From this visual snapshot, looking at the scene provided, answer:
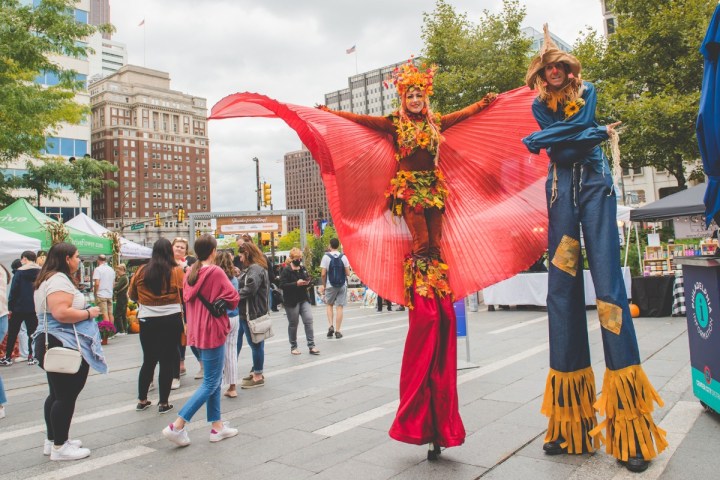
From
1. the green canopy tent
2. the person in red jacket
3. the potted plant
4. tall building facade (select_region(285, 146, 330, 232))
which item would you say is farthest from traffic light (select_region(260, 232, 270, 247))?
tall building facade (select_region(285, 146, 330, 232))

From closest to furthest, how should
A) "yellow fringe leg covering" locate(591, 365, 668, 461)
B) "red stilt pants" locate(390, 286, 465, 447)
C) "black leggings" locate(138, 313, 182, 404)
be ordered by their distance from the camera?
"yellow fringe leg covering" locate(591, 365, 668, 461), "red stilt pants" locate(390, 286, 465, 447), "black leggings" locate(138, 313, 182, 404)

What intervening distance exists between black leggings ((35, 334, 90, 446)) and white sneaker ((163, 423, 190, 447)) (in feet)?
2.48

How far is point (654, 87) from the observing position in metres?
22.7

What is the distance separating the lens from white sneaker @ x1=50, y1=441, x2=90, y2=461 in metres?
3.97

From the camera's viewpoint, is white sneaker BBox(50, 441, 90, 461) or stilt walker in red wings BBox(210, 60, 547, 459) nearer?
stilt walker in red wings BBox(210, 60, 547, 459)

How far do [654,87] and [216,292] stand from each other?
23.9 m

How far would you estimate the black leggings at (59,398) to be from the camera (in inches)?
159

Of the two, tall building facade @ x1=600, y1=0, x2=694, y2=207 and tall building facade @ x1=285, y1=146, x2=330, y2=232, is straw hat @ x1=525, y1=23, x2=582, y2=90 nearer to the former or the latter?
tall building facade @ x1=600, y1=0, x2=694, y2=207

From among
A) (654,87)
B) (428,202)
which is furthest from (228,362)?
(654,87)

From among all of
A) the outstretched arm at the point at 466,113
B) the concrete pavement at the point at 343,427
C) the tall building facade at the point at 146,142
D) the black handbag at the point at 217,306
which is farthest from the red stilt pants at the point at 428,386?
the tall building facade at the point at 146,142

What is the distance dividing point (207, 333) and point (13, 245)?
8.16m

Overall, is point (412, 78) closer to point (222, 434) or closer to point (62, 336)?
point (222, 434)

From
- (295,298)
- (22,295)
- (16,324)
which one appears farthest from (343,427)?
(16,324)

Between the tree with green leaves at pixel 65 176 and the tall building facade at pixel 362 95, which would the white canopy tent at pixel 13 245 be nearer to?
the tree with green leaves at pixel 65 176
